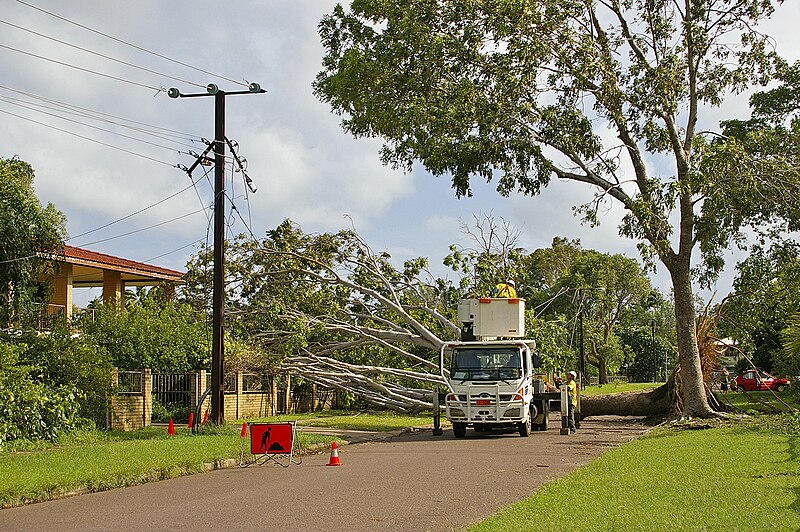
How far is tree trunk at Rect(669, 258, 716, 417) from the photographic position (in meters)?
26.3

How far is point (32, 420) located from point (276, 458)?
5.92 metres

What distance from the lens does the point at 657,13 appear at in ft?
86.3

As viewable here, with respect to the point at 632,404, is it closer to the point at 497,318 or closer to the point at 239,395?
the point at 497,318

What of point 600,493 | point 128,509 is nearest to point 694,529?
point 600,493

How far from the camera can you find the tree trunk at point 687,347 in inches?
1034

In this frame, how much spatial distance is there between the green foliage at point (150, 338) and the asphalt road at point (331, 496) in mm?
10626

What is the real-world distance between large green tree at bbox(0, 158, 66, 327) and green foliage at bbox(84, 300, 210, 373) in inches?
86.3

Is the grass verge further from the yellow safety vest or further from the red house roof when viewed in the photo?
the red house roof

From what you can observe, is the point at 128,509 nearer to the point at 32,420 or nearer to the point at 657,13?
the point at 32,420

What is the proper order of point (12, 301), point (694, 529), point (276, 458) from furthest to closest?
point (12, 301)
point (276, 458)
point (694, 529)

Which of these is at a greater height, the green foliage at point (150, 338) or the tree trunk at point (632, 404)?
the green foliage at point (150, 338)

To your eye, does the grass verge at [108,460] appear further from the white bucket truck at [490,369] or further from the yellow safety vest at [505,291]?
the yellow safety vest at [505,291]

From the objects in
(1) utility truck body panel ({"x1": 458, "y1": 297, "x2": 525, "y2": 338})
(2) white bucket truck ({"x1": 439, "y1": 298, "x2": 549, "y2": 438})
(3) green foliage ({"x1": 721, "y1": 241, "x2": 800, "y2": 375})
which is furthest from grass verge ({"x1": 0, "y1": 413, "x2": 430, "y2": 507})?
(3) green foliage ({"x1": 721, "y1": 241, "x2": 800, "y2": 375})

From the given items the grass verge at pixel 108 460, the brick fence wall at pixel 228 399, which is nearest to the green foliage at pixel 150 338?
the brick fence wall at pixel 228 399
